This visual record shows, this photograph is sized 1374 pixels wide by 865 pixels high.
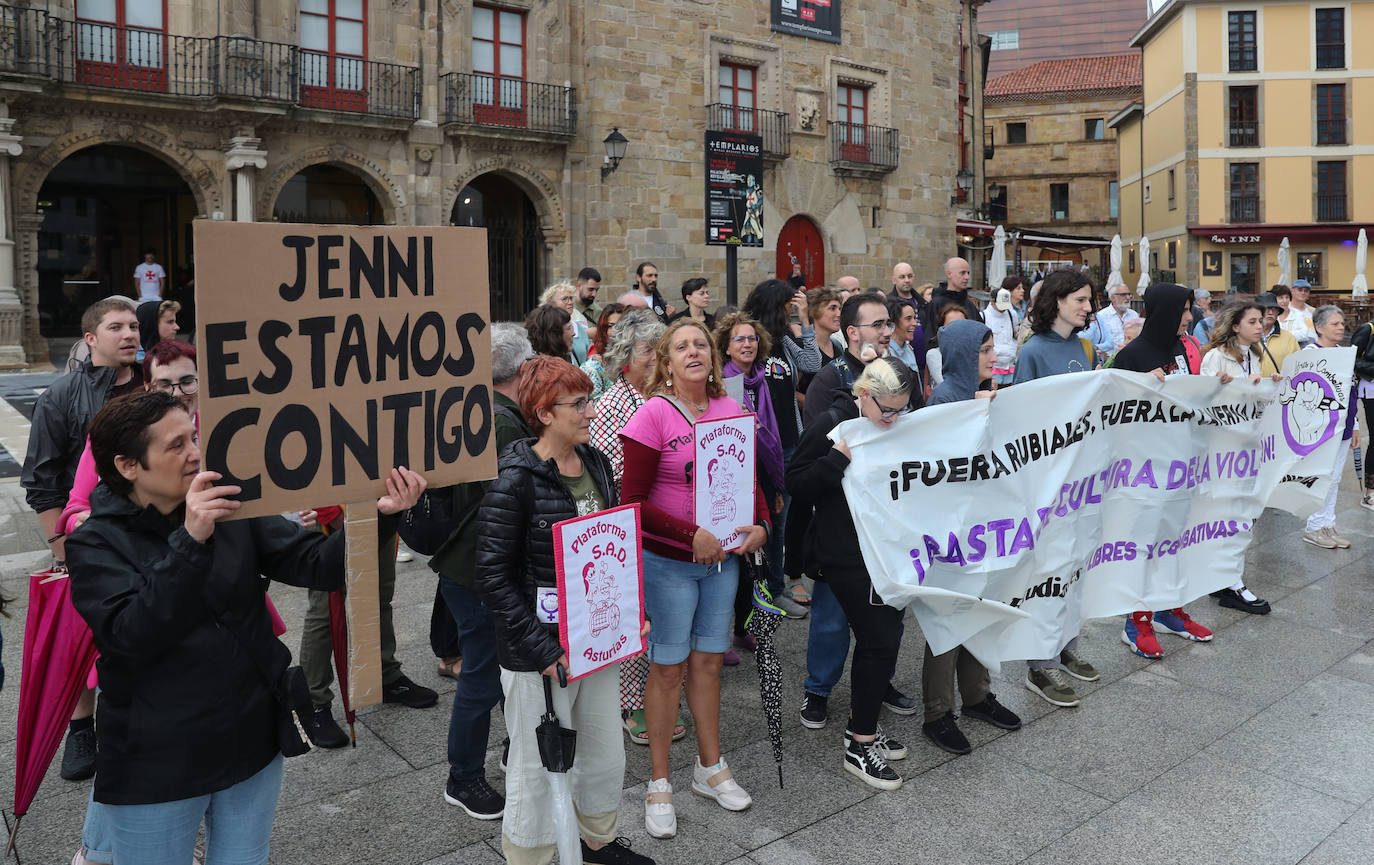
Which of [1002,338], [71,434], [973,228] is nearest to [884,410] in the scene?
[71,434]

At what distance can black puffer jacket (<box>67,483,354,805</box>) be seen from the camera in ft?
7.01

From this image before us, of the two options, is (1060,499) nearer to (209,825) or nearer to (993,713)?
(993,713)

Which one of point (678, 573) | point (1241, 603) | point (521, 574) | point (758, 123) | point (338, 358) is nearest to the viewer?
point (338, 358)

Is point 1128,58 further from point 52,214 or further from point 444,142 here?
point 52,214

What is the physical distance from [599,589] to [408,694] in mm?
1963

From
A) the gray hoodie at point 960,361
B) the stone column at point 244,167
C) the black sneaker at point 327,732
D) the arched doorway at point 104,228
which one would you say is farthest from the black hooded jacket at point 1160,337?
the arched doorway at point 104,228

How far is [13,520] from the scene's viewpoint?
777cm

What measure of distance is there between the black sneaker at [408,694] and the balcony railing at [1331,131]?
41222 mm

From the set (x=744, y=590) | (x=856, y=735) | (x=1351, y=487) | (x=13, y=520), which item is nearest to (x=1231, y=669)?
(x=856, y=735)

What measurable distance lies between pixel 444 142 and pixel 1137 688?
55.8 ft

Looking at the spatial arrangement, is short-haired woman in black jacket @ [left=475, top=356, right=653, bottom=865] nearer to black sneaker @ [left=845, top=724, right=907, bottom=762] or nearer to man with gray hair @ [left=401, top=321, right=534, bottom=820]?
man with gray hair @ [left=401, top=321, right=534, bottom=820]

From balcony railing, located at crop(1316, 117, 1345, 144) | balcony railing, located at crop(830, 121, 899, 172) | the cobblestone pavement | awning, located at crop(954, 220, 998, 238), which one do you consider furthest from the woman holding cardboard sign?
balcony railing, located at crop(1316, 117, 1345, 144)

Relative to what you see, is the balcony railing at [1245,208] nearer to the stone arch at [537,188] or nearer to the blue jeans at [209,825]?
the stone arch at [537,188]

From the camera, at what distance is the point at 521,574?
3025 millimetres
